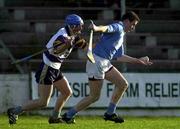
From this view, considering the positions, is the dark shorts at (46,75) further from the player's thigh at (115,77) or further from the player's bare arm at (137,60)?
the player's bare arm at (137,60)

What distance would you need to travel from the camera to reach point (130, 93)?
2014 centimetres

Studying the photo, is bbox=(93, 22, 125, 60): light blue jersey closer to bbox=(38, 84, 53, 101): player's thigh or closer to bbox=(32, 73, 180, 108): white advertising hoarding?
bbox=(38, 84, 53, 101): player's thigh

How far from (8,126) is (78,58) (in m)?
9.64

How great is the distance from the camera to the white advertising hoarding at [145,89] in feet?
65.4

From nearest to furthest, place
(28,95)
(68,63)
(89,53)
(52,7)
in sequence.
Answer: (89,53) → (28,95) → (68,63) → (52,7)

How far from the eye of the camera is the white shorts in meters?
13.4

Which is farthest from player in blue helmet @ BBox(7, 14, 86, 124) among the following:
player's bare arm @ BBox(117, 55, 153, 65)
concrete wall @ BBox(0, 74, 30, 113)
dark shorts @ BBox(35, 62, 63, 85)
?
concrete wall @ BBox(0, 74, 30, 113)

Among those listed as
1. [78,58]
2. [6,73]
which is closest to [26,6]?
[78,58]

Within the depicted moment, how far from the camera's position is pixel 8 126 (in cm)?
1332

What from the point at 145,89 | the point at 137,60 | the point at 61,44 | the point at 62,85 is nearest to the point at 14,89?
the point at 145,89

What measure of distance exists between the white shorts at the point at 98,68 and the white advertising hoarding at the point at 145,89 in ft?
20.8

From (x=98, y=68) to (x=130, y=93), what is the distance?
22.2 feet

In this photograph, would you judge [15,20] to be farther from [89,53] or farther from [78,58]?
[89,53]

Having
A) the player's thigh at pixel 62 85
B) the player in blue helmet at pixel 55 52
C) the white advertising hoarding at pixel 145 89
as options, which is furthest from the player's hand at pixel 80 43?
the white advertising hoarding at pixel 145 89
